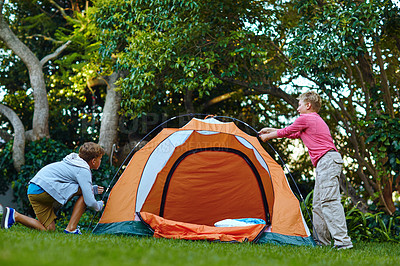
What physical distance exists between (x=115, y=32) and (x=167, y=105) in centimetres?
195

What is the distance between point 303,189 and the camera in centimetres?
784

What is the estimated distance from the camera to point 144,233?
3.74m

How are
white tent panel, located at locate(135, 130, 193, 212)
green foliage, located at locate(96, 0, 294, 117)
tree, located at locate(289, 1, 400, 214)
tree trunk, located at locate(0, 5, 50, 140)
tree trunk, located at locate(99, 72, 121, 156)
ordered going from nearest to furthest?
white tent panel, located at locate(135, 130, 193, 212), tree, located at locate(289, 1, 400, 214), green foliage, located at locate(96, 0, 294, 117), tree trunk, located at locate(0, 5, 50, 140), tree trunk, located at locate(99, 72, 121, 156)

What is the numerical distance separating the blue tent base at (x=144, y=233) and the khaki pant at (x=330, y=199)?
26 centimetres

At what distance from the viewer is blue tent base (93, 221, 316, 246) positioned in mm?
3619

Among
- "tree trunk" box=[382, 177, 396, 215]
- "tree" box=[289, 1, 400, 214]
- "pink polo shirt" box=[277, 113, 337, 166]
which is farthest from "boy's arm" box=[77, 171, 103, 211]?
"tree trunk" box=[382, 177, 396, 215]

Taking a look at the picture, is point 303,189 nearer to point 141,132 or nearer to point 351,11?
point 141,132

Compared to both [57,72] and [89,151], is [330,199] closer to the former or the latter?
[89,151]

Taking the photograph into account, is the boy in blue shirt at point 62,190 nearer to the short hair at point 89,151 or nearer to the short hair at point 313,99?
the short hair at point 89,151

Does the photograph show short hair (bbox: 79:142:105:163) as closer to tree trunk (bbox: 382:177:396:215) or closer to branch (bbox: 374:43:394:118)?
branch (bbox: 374:43:394:118)

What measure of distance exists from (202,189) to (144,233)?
1.33m

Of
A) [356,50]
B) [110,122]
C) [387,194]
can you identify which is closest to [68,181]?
[110,122]

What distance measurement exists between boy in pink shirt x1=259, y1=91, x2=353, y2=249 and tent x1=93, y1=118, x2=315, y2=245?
34 cm

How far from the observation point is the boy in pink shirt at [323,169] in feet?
10.8
